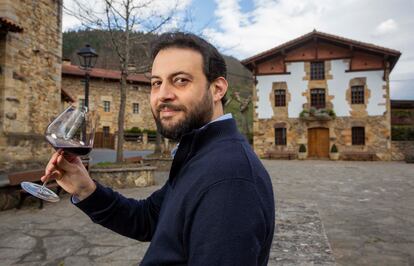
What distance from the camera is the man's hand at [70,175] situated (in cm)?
137

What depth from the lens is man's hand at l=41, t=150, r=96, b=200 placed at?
1.37 m

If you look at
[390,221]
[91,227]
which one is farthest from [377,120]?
[91,227]

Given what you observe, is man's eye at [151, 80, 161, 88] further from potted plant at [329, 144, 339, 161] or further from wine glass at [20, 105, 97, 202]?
potted plant at [329, 144, 339, 161]

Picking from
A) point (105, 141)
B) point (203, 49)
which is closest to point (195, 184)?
point (203, 49)

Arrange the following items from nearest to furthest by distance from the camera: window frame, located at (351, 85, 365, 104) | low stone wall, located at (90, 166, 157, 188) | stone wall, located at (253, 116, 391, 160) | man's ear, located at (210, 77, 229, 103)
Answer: man's ear, located at (210, 77, 229, 103) < low stone wall, located at (90, 166, 157, 188) < stone wall, located at (253, 116, 391, 160) < window frame, located at (351, 85, 365, 104)

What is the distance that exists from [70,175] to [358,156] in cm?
2027

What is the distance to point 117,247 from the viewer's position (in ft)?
11.8

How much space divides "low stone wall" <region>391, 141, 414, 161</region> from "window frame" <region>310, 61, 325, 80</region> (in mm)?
5997

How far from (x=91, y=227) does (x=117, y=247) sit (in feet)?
3.42

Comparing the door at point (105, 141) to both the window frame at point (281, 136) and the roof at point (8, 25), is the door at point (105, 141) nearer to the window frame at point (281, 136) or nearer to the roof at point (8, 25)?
the window frame at point (281, 136)

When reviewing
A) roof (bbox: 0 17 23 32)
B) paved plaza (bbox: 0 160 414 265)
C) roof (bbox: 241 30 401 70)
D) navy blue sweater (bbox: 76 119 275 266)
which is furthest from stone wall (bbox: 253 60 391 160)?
navy blue sweater (bbox: 76 119 275 266)

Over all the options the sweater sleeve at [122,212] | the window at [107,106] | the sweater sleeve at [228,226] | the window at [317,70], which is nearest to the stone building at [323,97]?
the window at [317,70]

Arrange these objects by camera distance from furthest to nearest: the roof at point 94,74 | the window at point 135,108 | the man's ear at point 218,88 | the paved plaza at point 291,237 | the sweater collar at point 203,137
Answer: the window at point 135,108 < the roof at point 94,74 < the paved plaza at point 291,237 < the man's ear at point 218,88 < the sweater collar at point 203,137

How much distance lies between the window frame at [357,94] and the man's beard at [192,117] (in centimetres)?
2088
